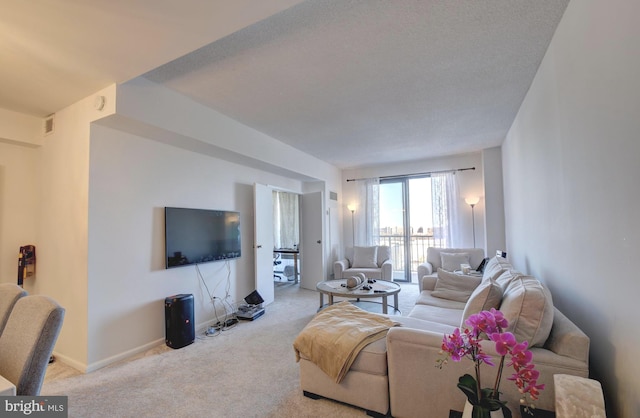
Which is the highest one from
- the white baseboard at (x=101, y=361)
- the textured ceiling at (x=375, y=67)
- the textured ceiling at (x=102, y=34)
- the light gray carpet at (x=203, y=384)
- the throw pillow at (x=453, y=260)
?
the textured ceiling at (x=375, y=67)

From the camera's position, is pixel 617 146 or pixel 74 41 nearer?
pixel 617 146

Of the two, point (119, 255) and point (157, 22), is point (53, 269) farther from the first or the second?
point (157, 22)

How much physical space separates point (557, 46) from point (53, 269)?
4790 mm

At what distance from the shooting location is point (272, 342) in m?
3.05

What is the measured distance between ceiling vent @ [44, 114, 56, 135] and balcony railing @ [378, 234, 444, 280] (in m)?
5.51

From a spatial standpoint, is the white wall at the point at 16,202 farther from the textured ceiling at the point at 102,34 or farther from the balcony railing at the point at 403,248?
the balcony railing at the point at 403,248

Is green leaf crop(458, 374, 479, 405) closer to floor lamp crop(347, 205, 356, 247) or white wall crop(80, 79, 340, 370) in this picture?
white wall crop(80, 79, 340, 370)

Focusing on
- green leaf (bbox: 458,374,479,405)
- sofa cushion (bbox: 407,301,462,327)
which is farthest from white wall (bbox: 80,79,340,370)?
green leaf (bbox: 458,374,479,405)

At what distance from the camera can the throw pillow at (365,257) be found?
548cm

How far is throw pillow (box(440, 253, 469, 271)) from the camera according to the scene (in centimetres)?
464

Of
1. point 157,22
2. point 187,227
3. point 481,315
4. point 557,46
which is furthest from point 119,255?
point 557,46

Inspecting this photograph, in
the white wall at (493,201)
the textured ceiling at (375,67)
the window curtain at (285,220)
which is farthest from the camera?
the window curtain at (285,220)

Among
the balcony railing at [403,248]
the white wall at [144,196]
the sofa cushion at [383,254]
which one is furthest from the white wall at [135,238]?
the balcony railing at [403,248]

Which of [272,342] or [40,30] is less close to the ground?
[40,30]
